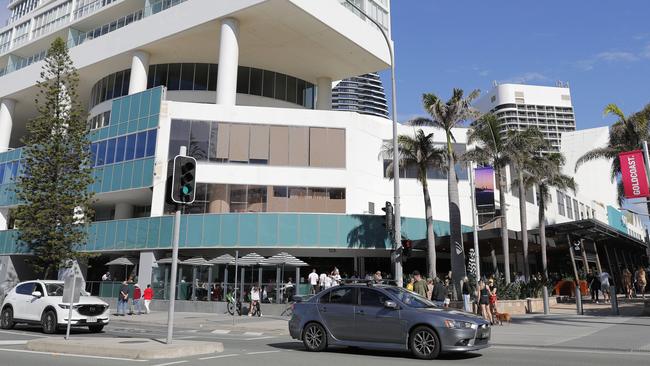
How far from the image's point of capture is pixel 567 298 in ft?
107

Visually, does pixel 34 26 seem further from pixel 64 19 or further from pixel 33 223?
pixel 33 223

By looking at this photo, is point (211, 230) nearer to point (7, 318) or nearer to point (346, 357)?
point (7, 318)

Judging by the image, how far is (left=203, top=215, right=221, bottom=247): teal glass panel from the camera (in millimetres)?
30859

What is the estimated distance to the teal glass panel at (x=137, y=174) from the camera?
3344cm

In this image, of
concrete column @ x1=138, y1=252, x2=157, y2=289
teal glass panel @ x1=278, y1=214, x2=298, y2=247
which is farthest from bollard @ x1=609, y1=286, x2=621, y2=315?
concrete column @ x1=138, y1=252, x2=157, y2=289

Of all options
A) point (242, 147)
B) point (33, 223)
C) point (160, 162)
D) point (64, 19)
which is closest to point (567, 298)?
point (242, 147)

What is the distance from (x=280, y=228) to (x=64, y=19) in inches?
1338

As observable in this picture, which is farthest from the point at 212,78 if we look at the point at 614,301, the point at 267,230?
the point at 614,301

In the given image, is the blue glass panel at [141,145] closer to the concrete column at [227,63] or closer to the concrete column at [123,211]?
the concrete column at [227,63]

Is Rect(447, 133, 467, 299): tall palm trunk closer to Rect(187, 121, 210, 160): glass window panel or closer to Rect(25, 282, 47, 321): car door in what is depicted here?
Rect(187, 121, 210, 160): glass window panel

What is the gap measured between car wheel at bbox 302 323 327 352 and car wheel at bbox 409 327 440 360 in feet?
6.83

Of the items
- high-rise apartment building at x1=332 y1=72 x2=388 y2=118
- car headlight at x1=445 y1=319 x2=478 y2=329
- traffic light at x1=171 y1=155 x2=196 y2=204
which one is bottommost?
car headlight at x1=445 y1=319 x2=478 y2=329

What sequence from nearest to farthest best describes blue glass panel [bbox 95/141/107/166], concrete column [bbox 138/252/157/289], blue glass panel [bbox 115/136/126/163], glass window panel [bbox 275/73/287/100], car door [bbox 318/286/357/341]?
car door [bbox 318/286/357/341] < concrete column [bbox 138/252/157/289] < blue glass panel [bbox 115/136/126/163] < blue glass panel [bbox 95/141/107/166] < glass window panel [bbox 275/73/287/100]

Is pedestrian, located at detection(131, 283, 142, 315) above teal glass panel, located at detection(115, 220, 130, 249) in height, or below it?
below
